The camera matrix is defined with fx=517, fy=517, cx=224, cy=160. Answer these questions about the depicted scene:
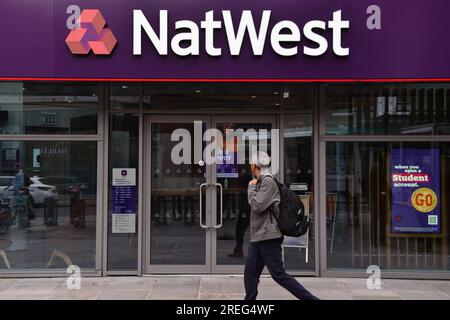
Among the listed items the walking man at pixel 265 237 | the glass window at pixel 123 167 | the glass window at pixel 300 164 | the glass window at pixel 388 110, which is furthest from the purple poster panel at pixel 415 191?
the glass window at pixel 123 167

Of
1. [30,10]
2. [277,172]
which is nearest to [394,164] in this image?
[277,172]

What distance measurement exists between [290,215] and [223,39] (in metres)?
2.95

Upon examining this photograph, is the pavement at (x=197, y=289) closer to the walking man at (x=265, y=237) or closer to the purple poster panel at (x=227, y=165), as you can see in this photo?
the walking man at (x=265, y=237)

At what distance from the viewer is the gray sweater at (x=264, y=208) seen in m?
5.72

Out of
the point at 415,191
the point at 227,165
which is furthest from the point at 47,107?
the point at 415,191

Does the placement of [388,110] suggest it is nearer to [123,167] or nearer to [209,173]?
[209,173]

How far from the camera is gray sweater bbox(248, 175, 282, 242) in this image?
5.72m

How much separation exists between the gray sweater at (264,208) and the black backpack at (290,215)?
56 mm

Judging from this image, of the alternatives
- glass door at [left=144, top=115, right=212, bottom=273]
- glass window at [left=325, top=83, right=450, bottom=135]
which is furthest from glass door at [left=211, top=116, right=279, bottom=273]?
glass window at [left=325, top=83, right=450, bottom=135]

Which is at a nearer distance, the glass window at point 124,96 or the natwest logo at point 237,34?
the natwest logo at point 237,34

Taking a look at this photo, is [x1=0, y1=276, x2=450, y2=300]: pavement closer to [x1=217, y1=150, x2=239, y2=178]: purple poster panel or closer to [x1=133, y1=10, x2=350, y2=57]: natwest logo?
[x1=217, y1=150, x2=239, y2=178]: purple poster panel

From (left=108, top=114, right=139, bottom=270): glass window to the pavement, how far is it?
12.9 inches

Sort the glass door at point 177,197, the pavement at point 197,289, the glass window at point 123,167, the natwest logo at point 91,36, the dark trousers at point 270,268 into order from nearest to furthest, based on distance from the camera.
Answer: the dark trousers at point 270,268 → the pavement at point 197,289 → the natwest logo at point 91,36 → the glass window at point 123,167 → the glass door at point 177,197

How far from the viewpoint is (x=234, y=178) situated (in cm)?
816
